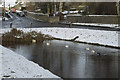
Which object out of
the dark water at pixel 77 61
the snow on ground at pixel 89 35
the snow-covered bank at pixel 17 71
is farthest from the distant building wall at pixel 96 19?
the snow-covered bank at pixel 17 71

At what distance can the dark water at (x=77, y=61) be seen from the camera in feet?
47.5

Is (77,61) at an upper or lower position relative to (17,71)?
lower

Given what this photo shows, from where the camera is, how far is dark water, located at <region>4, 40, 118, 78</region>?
14.5 meters

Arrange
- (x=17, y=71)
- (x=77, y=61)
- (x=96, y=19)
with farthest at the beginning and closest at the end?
1. (x=96, y=19)
2. (x=77, y=61)
3. (x=17, y=71)

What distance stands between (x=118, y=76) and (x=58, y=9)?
50.9 m

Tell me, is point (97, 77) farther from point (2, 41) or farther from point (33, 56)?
point (2, 41)

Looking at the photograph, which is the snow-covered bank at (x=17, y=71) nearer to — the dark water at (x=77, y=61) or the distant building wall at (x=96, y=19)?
the dark water at (x=77, y=61)

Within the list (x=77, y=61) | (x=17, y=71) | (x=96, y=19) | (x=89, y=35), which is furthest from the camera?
(x=96, y=19)

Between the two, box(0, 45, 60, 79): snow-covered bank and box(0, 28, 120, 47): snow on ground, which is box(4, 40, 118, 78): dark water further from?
box(0, 28, 120, 47): snow on ground

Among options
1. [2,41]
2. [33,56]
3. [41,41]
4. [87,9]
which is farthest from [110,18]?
[33,56]

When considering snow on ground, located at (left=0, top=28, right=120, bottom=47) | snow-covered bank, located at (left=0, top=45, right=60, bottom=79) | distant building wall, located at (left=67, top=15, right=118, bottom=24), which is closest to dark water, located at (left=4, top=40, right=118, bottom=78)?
snow-covered bank, located at (left=0, top=45, right=60, bottom=79)

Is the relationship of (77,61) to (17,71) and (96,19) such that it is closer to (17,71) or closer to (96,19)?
(17,71)

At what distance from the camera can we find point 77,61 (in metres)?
18.0

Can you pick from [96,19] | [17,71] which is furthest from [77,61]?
[96,19]
